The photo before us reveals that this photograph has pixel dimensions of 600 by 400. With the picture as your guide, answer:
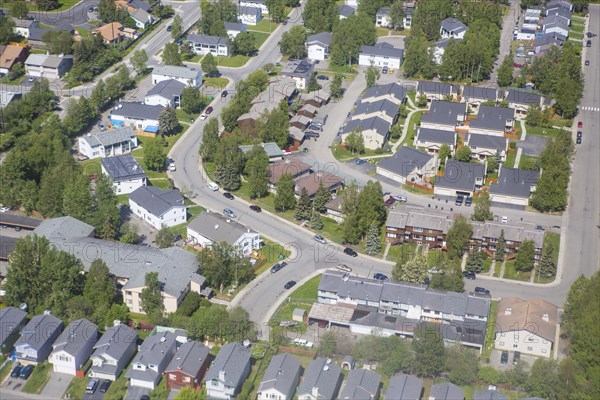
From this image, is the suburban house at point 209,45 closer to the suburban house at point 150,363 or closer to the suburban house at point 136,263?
the suburban house at point 136,263

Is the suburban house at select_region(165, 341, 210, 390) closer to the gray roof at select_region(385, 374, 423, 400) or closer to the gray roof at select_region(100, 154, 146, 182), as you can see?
the gray roof at select_region(385, 374, 423, 400)

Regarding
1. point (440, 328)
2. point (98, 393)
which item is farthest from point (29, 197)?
point (440, 328)

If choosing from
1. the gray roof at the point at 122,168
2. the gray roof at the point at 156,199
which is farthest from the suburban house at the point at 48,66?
the gray roof at the point at 156,199

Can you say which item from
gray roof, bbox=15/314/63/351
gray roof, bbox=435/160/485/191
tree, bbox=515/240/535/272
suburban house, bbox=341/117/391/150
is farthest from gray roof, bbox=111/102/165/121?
tree, bbox=515/240/535/272

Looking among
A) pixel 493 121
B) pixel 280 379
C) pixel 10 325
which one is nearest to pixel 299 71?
pixel 493 121

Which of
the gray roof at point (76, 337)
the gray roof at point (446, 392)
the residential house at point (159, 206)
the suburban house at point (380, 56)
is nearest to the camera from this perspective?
the gray roof at point (446, 392)
